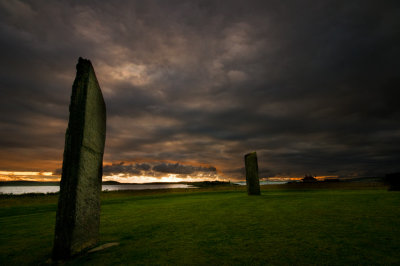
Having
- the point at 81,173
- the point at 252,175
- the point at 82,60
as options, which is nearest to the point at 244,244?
the point at 81,173

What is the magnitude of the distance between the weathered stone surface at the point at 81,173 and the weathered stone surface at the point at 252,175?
44.6ft

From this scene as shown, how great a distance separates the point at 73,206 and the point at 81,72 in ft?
8.61

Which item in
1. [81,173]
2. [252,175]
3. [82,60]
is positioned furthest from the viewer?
[252,175]

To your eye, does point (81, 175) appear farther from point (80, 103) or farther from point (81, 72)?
point (81, 72)

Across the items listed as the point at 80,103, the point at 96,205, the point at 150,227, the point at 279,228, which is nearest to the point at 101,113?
the point at 80,103

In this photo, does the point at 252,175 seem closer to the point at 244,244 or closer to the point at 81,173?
the point at 244,244

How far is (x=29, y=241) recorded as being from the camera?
5047 mm

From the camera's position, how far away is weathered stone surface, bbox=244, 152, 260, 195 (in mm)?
16703

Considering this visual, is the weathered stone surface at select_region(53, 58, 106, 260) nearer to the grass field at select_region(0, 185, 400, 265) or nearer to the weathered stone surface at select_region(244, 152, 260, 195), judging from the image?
the grass field at select_region(0, 185, 400, 265)

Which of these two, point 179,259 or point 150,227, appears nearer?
point 179,259

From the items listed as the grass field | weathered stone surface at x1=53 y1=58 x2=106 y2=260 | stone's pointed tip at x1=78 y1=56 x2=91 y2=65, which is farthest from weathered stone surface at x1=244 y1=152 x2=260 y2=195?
stone's pointed tip at x1=78 y1=56 x2=91 y2=65

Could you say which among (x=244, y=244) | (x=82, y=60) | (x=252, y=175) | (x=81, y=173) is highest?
(x=82, y=60)

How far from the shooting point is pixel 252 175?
16844mm

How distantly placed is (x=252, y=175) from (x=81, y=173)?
48.0 ft
